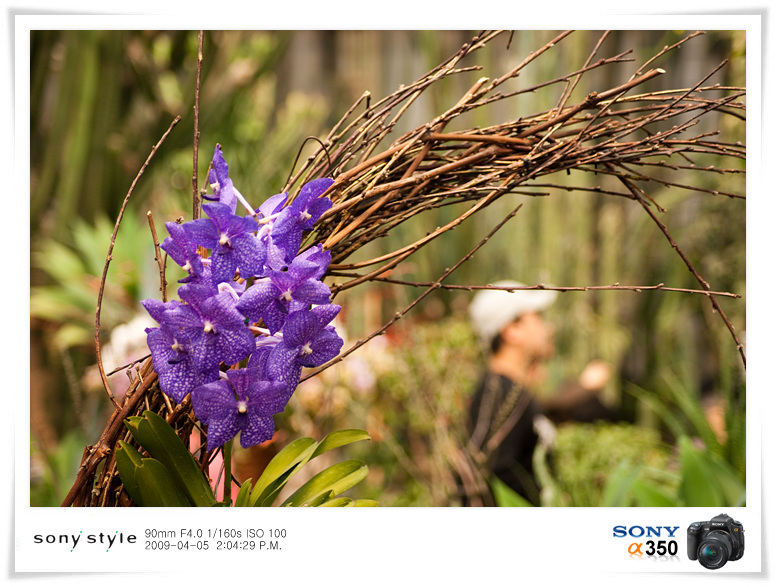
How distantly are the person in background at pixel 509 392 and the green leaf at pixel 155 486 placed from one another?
1205 millimetres

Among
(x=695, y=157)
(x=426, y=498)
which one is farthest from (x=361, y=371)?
(x=695, y=157)

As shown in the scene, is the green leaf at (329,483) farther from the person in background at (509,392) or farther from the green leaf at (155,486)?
the person in background at (509,392)

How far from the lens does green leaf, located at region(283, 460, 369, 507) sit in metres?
0.70

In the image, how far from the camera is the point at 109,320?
7.45 feet

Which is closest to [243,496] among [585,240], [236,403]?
[236,403]

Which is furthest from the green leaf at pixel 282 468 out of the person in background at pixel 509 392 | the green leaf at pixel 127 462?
the person in background at pixel 509 392
